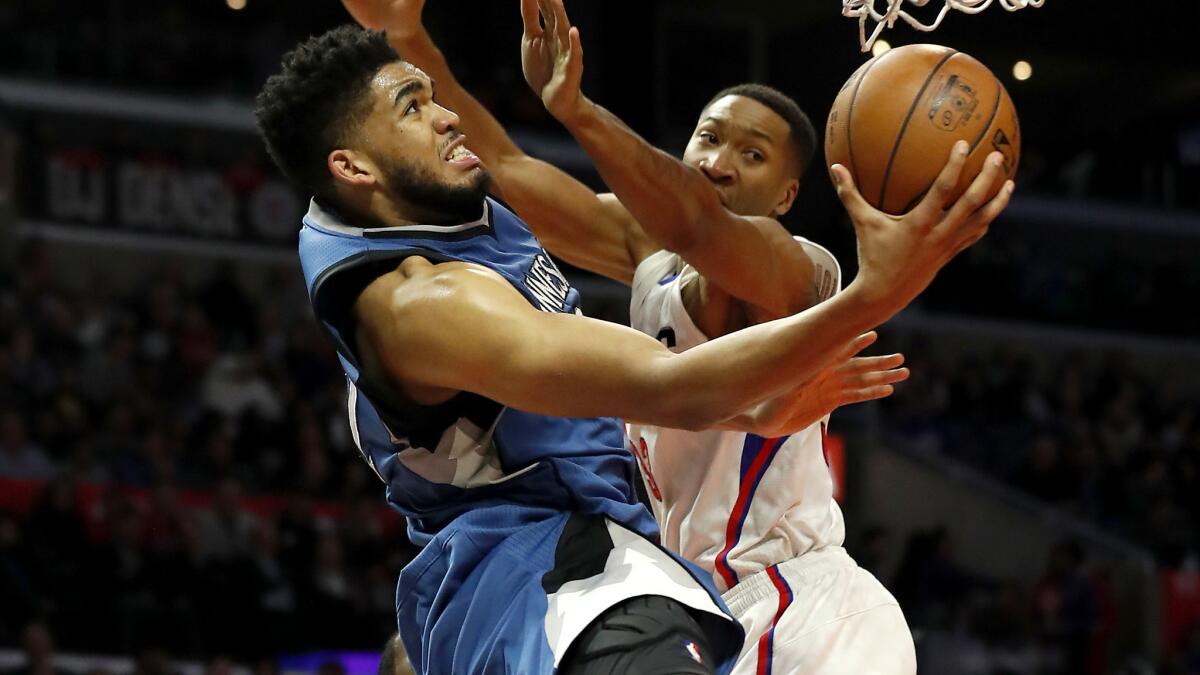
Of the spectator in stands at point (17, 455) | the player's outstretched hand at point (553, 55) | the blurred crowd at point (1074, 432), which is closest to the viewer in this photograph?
the player's outstretched hand at point (553, 55)

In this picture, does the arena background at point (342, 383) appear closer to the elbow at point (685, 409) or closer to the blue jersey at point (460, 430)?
the blue jersey at point (460, 430)

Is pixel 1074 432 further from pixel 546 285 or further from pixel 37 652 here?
pixel 546 285

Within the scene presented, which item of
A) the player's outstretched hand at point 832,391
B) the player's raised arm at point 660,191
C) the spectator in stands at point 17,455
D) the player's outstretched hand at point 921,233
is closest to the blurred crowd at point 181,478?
the spectator in stands at point 17,455

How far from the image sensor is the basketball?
333cm

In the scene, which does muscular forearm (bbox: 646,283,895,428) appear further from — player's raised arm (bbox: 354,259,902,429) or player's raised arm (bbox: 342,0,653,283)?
player's raised arm (bbox: 342,0,653,283)

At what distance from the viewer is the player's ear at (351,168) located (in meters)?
3.49

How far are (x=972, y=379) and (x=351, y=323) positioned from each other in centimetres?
1301

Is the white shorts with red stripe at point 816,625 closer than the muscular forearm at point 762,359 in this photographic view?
No

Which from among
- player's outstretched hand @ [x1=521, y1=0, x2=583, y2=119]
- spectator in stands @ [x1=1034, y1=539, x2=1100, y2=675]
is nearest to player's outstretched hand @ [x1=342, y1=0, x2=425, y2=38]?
player's outstretched hand @ [x1=521, y1=0, x2=583, y2=119]

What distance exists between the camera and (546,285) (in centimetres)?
354

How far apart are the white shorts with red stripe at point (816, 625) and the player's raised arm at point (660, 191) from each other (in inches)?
27.4

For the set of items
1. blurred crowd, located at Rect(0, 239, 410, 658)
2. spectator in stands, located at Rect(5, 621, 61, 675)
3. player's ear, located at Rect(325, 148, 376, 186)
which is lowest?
blurred crowd, located at Rect(0, 239, 410, 658)

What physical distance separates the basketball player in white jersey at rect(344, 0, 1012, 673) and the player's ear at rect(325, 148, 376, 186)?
0.67 metres

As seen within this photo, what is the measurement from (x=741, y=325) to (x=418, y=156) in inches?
47.0
